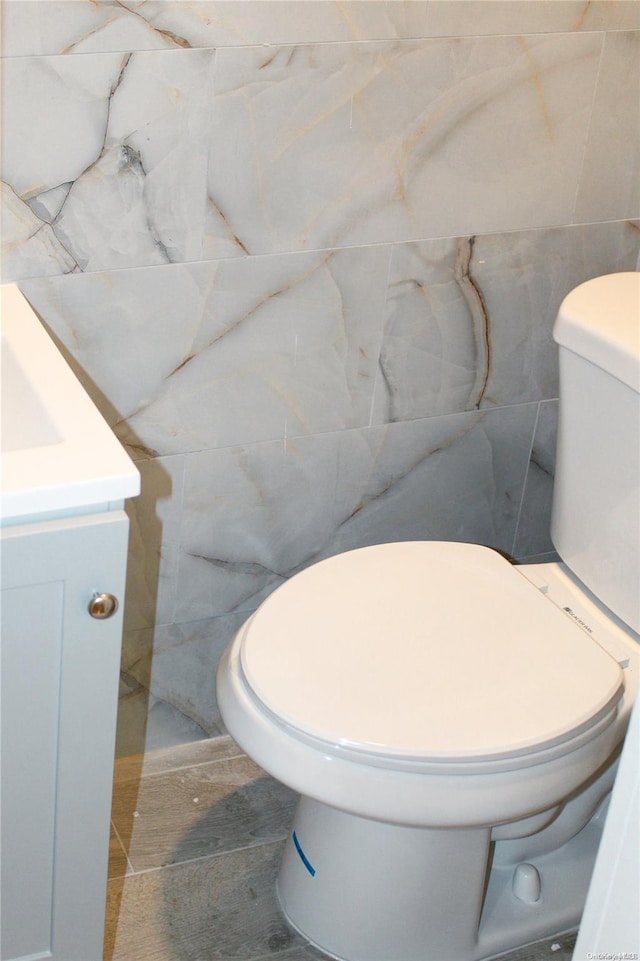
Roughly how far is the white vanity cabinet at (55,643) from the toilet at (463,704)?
219 millimetres

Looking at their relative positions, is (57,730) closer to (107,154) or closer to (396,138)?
(107,154)

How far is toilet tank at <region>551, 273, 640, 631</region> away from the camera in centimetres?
136

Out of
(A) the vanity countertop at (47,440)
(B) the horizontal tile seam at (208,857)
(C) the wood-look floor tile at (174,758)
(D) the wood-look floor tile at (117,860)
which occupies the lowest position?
(C) the wood-look floor tile at (174,758)

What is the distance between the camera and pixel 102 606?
1.04 m

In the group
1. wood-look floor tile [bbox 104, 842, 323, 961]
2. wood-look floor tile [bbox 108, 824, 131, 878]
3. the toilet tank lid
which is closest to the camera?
the toilet tank lid

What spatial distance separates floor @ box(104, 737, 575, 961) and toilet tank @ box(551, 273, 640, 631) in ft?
1.78

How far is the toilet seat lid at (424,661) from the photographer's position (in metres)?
1.21

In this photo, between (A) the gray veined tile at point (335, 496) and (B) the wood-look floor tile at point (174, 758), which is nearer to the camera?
(A) the gray veined tile at point (335, 496)

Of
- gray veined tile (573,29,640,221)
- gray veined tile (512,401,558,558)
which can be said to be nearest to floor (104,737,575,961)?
gray veined tile (512,401,558,558)

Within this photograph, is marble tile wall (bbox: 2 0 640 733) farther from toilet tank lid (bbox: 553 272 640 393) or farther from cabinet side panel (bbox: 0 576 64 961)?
cabinet side panel (bbox: 0 576 64 961)

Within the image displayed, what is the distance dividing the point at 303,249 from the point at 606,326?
0.43 meters

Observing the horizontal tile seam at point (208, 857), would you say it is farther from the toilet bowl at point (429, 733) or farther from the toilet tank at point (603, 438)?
the toilet tank at point (603, 438)

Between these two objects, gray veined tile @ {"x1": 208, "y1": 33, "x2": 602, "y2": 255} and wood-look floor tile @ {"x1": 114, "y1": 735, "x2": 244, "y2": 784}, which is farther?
wood-look floor tile @ {"x1": 114, "y1": 735, "x2": 244, "y2": 784}

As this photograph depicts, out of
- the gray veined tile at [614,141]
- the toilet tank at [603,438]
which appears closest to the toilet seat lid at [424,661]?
the toilet tank at [603,438]
